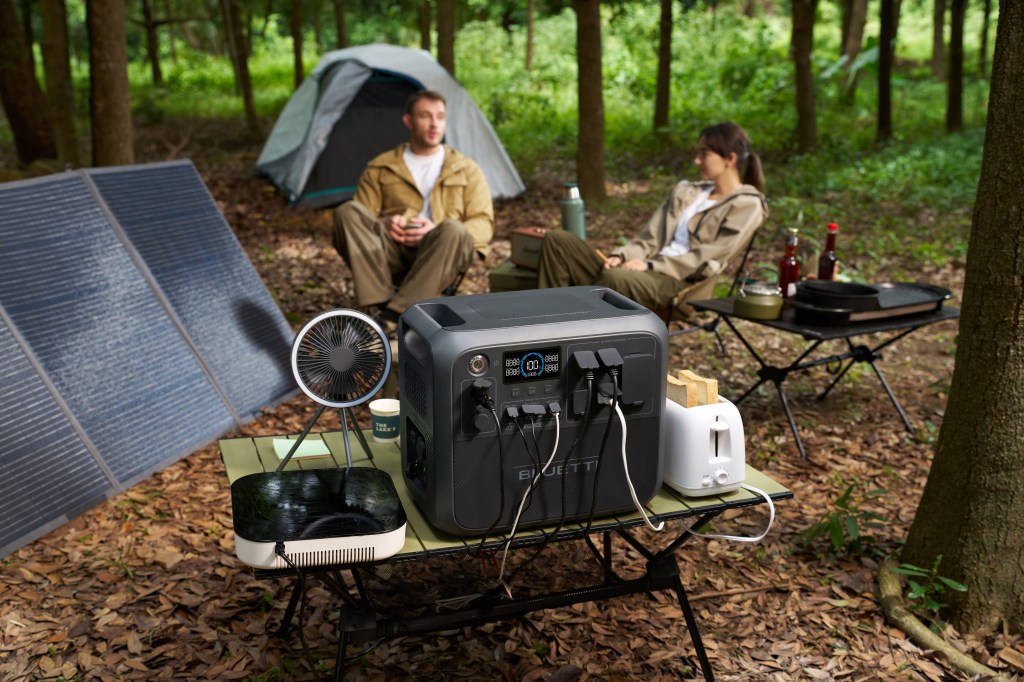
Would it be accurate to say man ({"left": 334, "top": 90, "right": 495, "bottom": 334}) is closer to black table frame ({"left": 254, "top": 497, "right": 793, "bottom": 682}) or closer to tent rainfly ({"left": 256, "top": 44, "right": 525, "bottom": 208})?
black table frame ({"left": 254, "top": 497, "right": 793, "bottom": 682})

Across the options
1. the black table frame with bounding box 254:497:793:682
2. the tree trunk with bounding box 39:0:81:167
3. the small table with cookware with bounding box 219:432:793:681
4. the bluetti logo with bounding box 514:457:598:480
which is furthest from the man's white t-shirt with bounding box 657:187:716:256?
the tree trunk with bounding box 39:0:81:167

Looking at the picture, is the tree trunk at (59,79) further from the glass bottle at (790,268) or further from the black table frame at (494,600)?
the black table frame at (494,600)

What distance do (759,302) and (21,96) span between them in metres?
8.54

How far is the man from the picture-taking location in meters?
4.41

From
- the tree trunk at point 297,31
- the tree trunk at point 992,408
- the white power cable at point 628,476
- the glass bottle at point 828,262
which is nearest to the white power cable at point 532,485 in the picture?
the white power cable at point 628,476

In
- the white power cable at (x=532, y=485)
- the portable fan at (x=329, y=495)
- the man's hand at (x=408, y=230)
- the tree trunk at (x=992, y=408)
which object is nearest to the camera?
the portable fan at (x=329, y=495)

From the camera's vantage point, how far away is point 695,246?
4.46 m

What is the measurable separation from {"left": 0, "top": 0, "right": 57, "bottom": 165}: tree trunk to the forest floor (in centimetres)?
683

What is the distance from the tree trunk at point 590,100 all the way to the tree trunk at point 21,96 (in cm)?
556

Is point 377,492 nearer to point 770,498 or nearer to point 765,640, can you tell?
point 770,498

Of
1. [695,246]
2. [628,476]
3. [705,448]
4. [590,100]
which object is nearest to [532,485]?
[628,476]

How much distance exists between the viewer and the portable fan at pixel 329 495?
71.9 inches

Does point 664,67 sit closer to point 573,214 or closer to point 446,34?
point 446,34

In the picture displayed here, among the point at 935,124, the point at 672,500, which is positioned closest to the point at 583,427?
the point at 672,500
